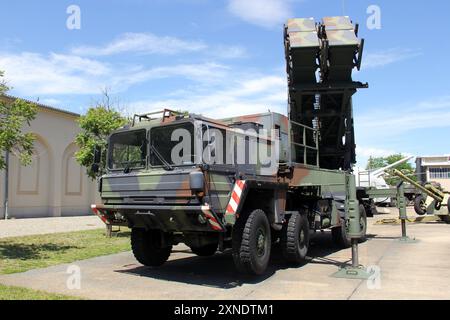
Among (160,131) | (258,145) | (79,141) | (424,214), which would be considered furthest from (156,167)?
(424,214)

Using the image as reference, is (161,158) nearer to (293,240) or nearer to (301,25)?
(293,240)

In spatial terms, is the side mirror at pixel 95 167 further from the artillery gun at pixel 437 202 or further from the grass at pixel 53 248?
the artillery gun at pixel 437 202

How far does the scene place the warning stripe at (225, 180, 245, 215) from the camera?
22.0ft

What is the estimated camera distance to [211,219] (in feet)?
21.3

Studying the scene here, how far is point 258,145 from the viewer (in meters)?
7.93

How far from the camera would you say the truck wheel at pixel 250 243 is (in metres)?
7.05

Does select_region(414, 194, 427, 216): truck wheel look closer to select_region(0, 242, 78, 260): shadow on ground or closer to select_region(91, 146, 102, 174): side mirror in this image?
select_region(0, 242, 78, 260): shadow on ground

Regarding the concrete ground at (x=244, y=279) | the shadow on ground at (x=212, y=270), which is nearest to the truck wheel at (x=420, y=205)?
the concrete ground at (x=244, y=279)

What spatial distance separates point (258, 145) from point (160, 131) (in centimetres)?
174

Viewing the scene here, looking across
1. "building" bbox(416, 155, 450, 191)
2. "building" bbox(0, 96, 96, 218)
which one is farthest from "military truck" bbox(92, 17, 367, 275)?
"building" bbox(416, 155, 450, 191)

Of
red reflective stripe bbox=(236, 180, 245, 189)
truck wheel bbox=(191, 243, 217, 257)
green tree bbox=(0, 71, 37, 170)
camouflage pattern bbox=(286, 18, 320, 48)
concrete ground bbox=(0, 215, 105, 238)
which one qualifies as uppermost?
camouflage pattern bbox=(286, 18, 320, 48)

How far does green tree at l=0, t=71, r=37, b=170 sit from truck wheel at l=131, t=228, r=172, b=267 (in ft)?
11.2

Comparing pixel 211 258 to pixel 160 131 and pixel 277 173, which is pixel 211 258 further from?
pixel 160 131

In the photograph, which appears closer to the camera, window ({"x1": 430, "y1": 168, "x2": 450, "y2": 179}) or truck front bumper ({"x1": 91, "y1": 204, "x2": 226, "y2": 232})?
truck front bumper ({"x1": 91, "y1": 204, "x2": 226, "y2": 232})
